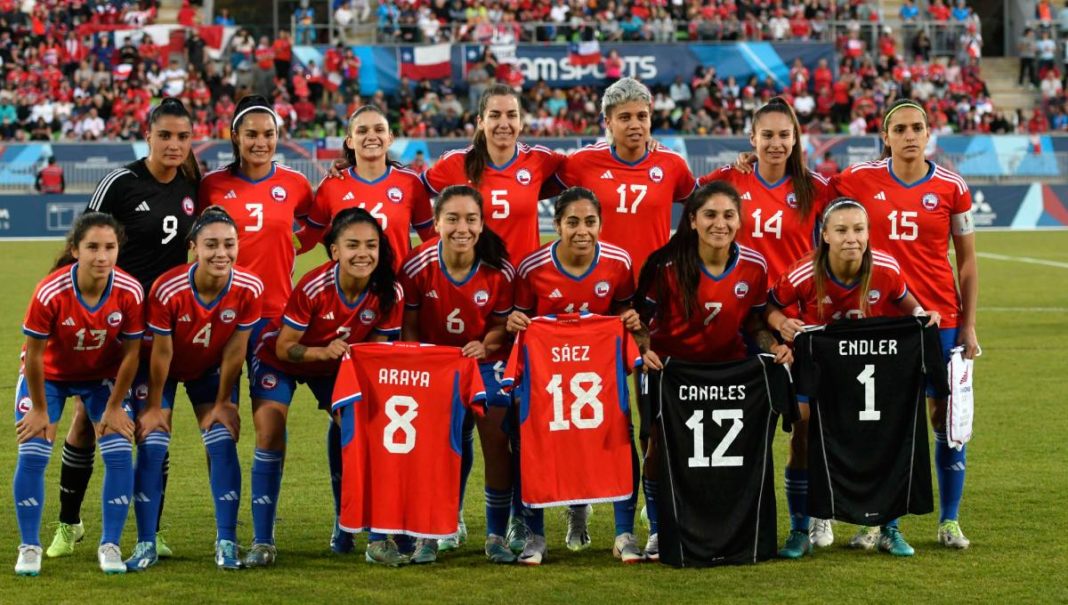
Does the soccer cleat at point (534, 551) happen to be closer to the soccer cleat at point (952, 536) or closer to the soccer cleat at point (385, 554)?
the soccer cleat at point (385, 554)

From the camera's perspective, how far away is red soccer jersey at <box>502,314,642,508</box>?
6.31m

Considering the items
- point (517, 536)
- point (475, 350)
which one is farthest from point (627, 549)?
point (475, 350)

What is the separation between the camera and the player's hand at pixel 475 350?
634cm

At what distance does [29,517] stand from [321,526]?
153 centimetres

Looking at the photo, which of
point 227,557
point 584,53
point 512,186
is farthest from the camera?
point 584,53

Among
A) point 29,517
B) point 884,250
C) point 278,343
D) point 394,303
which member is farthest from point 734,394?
point 29,517

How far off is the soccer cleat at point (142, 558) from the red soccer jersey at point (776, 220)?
10.3 feet

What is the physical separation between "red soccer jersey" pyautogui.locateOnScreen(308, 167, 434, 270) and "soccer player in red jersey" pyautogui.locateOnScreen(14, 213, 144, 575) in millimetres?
1236

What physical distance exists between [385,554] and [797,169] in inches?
108

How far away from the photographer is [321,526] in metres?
7.23

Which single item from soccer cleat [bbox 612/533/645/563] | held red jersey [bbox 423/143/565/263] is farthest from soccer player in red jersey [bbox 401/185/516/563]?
held red jersey [bbox 423/143/565/263]

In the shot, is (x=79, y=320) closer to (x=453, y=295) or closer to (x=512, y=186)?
(x=453, y=295)

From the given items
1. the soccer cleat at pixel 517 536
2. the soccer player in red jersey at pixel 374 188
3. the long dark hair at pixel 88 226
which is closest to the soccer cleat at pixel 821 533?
the soccer cleat at pixel 517 536

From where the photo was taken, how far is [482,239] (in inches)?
259
